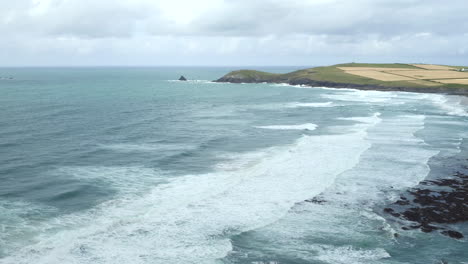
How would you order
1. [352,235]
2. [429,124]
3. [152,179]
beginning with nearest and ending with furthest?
1. [352,235]
2. [152,179]
3. [429,124]

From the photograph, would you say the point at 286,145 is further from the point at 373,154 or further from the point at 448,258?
the point at 448,258

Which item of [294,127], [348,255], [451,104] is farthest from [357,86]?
[348,255]

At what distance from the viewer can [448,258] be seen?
80.4ft

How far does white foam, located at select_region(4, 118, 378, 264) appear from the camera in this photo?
24.2 metres

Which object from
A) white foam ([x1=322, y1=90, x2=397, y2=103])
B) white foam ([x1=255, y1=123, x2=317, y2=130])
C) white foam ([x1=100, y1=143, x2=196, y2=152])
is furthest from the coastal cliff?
white foam ([x1=100, y1=143, x2=196, y2=152])

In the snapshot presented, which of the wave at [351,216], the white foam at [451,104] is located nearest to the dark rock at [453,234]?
the wave at [351,216]

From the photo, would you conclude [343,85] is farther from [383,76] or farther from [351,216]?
[351,216]

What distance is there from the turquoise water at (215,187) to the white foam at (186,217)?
0.12 metres

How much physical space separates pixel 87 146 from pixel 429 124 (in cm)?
5390

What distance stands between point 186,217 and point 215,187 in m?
7.05

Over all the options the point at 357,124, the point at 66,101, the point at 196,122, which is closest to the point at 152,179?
the point at 196,122

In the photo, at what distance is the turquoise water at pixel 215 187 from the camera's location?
2514cm

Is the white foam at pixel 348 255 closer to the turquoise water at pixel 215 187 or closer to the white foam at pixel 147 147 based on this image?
the turquoise water at pixel 215 187

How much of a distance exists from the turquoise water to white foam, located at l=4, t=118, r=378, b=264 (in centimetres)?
12
